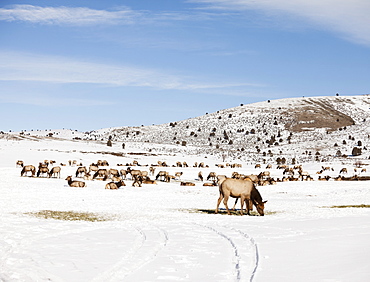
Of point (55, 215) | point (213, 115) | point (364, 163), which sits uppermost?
point (213, 115)

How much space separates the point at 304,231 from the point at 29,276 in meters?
8.81

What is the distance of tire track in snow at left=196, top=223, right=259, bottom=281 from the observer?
8.68 meters

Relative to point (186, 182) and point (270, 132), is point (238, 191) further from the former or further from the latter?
point (270, 132)

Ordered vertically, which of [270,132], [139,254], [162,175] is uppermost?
[270,132]

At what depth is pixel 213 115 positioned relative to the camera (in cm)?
13712

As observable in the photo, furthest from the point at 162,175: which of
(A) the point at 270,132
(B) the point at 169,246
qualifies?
(A) the point at 270,132

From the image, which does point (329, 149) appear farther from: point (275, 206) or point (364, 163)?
point (275, 206)

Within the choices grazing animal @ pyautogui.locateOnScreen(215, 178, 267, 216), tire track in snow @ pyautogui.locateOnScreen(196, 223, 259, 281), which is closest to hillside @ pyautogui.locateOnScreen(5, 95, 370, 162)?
grazing animal @ pyautogui.locateOnScreen(215, 178, 267, 216)

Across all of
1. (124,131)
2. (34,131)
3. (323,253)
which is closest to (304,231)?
(323,253)

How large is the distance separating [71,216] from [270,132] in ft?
312

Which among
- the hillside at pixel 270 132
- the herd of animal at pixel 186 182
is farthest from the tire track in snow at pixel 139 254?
the hillside at pixel 270 132

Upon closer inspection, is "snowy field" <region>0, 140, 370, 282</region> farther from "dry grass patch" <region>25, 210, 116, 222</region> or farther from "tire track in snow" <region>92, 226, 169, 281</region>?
"dry grass patch" <region>25, 210, 116, 222</region>

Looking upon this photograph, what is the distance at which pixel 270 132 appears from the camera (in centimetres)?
11100

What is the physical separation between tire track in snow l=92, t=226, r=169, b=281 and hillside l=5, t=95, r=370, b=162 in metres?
62.7
